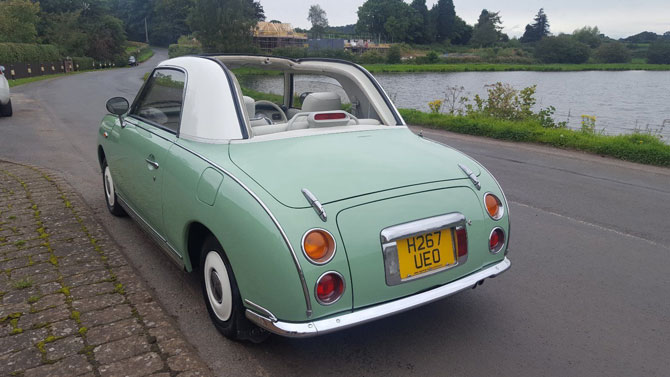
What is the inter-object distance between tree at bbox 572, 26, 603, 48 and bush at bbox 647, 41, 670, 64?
47.8 ft

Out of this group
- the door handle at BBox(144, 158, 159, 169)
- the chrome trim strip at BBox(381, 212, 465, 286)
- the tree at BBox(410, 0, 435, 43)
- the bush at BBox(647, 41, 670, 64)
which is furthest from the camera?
the tree at BBox(410, 0, 435, 43)

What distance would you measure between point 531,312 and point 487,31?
14658cm

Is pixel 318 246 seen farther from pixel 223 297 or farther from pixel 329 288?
pixel 223 297

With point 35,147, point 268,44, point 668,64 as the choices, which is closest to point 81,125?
point 35,147

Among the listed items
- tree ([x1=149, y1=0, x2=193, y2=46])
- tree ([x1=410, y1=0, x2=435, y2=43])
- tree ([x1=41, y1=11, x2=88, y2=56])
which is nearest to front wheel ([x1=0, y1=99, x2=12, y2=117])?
tree ([x1=41, y1=11, x2=88, y2=56])

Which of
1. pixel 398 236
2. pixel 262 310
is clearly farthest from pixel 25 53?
pixel 398 236

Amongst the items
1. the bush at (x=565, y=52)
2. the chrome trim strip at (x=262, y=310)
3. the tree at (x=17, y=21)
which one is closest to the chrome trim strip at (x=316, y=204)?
the chrome trim strip at (x=262, y=310)

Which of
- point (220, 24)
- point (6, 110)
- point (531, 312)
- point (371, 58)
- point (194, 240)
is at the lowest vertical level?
point (531, 312)

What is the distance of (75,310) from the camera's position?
311cm

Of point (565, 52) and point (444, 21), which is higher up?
point (444, 21)

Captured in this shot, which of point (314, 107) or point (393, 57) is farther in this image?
point (393, 57)

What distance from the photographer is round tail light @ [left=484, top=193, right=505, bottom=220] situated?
9.48 feet

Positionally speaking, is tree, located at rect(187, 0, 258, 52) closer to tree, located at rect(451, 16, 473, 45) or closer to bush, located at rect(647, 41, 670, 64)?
bush, located at rect(647, 41, 670, 64)

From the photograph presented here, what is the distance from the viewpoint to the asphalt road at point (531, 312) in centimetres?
269
